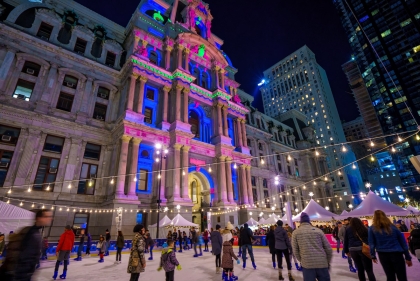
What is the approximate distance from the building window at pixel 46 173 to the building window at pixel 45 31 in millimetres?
13490

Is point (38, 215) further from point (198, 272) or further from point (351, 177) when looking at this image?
point (351, 177)

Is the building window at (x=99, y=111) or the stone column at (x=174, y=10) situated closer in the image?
the building window at (x=99, y=111)

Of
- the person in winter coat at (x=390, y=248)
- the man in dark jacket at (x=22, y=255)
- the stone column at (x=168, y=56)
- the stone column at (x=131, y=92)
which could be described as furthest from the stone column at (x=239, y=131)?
the man in dark jacket at (x=22, y=255)

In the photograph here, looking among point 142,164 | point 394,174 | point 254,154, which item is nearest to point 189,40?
point 142,164

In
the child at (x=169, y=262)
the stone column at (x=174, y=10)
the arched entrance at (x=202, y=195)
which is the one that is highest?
the stone column at (x=174, y=10)

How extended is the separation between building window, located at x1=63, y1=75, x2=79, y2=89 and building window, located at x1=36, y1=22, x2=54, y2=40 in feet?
15.1

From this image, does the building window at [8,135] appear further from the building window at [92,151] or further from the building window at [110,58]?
the building window at [110,58]

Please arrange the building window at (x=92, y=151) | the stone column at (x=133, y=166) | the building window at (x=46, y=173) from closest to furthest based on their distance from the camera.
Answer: the building window at (x=46, y=173) < the stone column at (x=133, y=166) < the building window at (x=92, y=151)

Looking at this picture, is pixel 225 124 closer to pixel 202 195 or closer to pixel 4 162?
pixel 202 195

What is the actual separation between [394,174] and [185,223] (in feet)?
284

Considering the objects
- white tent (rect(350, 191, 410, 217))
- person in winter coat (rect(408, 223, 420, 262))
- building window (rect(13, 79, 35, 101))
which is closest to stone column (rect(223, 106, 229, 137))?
white tent (rect(350, 191, 410, 217))

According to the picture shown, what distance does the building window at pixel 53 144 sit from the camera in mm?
20553

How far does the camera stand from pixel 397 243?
4.52 meters

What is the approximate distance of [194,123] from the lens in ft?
103
